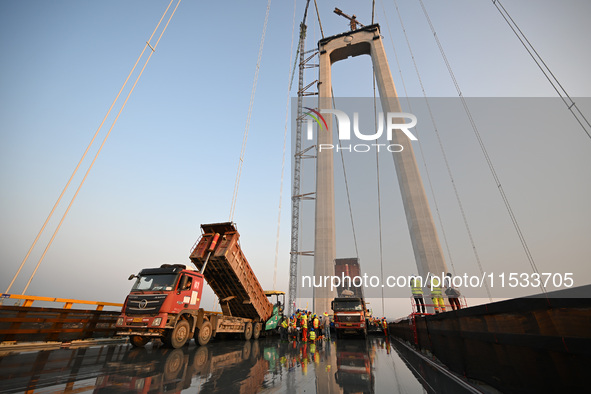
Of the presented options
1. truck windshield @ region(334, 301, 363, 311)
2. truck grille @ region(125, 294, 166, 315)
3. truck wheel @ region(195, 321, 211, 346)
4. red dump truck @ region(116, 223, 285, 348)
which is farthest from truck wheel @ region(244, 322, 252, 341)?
truck grille @ region(125, 294, 166, 315)

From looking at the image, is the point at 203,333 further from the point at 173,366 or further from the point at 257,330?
the point at 257,330

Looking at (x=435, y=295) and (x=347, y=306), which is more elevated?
(x=435, y=295)

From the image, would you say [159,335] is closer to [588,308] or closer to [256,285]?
[256,285]

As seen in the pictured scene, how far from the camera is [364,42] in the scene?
105ft

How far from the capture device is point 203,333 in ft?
30.8

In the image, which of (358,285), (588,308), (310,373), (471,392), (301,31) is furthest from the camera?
(301,31)

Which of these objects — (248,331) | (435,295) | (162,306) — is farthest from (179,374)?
(435,295)

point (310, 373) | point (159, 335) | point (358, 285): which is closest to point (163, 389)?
point (310, 373)

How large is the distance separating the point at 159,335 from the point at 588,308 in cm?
925

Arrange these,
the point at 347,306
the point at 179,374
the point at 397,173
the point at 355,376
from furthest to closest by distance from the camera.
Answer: the point at 397,173
the point at 347,306
the point at 355,376
the point at 179,374

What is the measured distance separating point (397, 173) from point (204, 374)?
970 inches

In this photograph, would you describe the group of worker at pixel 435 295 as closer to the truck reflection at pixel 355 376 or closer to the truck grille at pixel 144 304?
the truck reflection at pixel 355 376

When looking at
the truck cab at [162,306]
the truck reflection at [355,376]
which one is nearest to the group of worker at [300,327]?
the truck cab at [162,306]

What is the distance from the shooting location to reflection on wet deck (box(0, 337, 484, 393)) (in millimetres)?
3945
